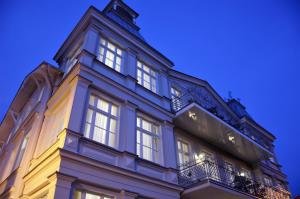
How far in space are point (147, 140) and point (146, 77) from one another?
344 centimetres

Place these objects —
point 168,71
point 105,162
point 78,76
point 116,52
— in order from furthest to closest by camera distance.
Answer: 1. point 168,71
2. point 116,52
3. point 78,76
4. point 105,162

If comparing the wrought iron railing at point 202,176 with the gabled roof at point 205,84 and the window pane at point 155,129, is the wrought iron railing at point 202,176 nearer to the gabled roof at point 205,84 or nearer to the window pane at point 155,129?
the window pane at point 155,129

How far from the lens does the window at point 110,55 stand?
1007 centimetres

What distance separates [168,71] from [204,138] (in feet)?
13.6

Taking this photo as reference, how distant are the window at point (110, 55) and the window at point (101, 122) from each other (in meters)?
2.03

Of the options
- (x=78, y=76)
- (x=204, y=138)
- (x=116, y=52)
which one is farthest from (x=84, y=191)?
(x=204, y=138)

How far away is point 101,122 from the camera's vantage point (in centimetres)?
833

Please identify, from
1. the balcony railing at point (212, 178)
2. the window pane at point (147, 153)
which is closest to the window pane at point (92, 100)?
the window pane at point (147, 153)

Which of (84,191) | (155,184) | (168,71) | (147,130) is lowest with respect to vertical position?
(84,191)

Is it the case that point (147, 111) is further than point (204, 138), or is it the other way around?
point (204, 138)

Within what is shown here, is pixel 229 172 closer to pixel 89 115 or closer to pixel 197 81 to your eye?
pixel 197 81

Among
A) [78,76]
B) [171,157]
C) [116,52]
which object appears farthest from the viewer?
[116,52]

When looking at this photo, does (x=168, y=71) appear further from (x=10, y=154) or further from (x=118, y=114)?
(x=10, y=154)

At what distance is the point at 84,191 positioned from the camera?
6.59 metres
